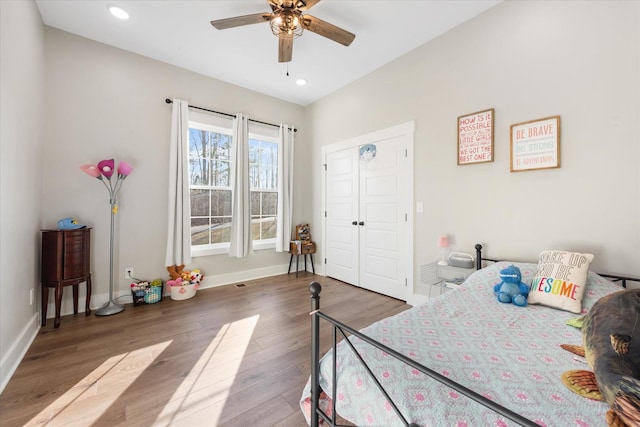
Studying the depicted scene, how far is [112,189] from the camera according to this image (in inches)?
117

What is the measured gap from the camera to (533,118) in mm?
2197

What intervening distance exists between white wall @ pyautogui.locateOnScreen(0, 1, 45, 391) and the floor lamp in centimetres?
44

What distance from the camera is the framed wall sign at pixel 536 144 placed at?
82.0 inches

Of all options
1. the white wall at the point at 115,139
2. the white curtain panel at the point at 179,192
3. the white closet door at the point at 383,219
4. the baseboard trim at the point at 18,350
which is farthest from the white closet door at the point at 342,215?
the baseboard trim at the point at 18,350

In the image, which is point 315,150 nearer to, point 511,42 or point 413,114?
point 413,114

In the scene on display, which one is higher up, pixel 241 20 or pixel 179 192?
pixel 241 20

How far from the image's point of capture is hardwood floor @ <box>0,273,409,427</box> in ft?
4.79

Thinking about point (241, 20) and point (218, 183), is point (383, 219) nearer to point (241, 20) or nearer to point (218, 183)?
point (218, 183)

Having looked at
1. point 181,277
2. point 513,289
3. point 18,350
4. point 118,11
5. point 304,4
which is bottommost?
point 18,350

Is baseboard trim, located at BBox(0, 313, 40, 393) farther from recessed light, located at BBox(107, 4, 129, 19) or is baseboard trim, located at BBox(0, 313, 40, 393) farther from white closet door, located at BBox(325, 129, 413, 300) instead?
white closet door, located at BBox(325, 129, 413, 300)

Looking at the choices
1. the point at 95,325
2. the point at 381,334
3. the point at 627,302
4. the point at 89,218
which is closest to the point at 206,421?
the point at 381,334

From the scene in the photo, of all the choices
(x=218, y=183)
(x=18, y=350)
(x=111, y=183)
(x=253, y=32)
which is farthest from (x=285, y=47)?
(x=18, y=350)

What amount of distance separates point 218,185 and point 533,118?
3814mm

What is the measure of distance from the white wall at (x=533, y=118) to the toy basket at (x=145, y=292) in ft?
10.7
